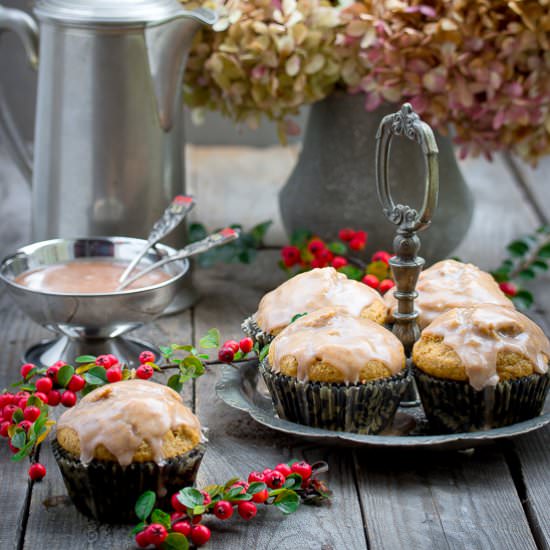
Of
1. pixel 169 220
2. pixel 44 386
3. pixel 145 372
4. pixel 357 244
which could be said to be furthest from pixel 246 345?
pixel 357 244

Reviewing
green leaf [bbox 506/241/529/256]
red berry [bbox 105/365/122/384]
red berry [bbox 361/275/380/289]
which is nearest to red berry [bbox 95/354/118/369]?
red berry [bbox 105/365/122/384]

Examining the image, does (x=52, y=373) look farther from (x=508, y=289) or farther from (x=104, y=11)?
(x=508, y=289)

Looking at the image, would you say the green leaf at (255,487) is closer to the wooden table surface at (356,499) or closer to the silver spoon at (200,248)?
the wooden table surface at (356,499)

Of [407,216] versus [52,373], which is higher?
[407,216]

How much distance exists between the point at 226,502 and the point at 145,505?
0.08 metres

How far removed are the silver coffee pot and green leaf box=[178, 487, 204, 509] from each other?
69 centimetres

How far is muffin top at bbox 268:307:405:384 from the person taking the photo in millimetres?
1095

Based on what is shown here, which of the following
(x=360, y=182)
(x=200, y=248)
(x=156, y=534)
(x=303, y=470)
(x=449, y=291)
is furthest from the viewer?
(x=360, y=182)

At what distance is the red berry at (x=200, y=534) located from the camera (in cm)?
96

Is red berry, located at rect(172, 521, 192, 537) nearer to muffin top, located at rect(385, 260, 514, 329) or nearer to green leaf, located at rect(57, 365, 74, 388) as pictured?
green leaf, located at rect(57, 365, 74, 388)

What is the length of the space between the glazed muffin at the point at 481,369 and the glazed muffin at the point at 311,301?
0.12m

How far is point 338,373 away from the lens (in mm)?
1093

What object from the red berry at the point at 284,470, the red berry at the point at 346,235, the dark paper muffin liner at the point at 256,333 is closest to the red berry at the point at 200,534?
the red berry at the point at 284,470

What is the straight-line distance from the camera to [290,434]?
1.11m
